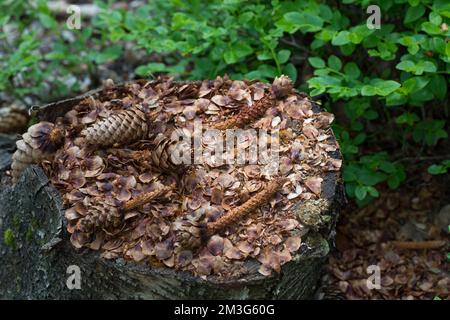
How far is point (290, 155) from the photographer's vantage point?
202 centimetres

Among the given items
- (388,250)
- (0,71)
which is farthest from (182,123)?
(0,71)

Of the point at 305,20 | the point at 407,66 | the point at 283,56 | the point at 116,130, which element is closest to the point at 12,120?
the point at 116,130

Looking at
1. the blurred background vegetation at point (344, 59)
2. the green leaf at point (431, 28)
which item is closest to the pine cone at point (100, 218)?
the blurred background vegetation at point (344, 59)

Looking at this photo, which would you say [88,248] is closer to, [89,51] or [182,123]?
[182,123]

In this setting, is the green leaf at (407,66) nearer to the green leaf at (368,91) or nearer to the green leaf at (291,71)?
the green leaf at (368,91)

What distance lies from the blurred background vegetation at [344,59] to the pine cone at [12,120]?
0.45 feet

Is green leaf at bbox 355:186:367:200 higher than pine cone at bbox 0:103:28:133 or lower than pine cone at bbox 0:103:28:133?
higher

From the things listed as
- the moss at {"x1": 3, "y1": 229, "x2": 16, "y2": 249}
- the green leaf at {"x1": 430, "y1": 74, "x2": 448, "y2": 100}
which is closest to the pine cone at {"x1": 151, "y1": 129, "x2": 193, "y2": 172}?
the moss at {"x1": 3, "y1": 229, "x2": 16, "y2": 249}

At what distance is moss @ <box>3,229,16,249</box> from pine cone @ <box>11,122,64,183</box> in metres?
0.24

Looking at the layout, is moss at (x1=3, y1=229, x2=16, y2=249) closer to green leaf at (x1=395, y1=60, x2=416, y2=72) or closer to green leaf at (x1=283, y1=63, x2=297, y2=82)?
green leaf at (x1=283, y1=63, x2=297, y2=82)

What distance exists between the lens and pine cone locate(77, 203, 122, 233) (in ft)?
6.08

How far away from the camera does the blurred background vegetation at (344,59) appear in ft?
7.51

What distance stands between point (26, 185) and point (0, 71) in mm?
1127

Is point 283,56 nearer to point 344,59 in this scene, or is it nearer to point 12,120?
point 344,59
